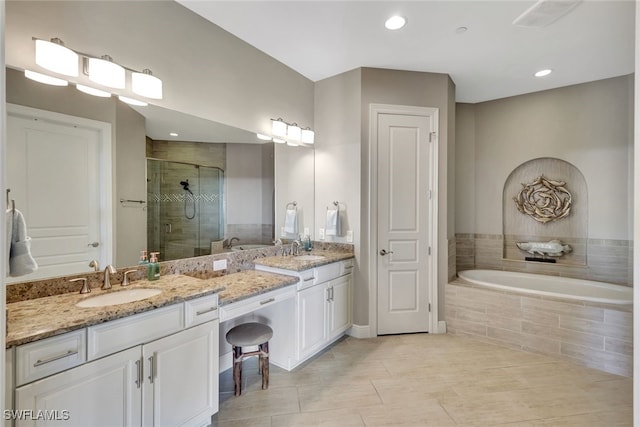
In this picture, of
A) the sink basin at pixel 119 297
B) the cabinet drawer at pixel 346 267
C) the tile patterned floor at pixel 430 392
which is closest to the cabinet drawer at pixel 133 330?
the sink basin at pixel 119 297

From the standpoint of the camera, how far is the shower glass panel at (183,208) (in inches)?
80.1

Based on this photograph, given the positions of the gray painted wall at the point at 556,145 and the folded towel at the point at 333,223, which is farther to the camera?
the gray painted wall at the point at 556,145

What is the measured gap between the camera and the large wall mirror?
157 cm

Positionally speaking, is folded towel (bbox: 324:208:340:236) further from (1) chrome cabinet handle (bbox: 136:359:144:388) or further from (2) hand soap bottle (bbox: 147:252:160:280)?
(1) chrome cabinet handle (bbox: 136:359:144:388)

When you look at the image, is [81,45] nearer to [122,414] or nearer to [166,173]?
[166,173]

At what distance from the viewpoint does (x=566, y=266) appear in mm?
3516

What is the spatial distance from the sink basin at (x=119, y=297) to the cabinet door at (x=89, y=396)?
332mm

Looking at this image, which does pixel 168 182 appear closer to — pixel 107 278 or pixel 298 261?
pixel 107 278

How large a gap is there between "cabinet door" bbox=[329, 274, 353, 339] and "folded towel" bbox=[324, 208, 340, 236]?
489 millimetres

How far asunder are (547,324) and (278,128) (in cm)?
327

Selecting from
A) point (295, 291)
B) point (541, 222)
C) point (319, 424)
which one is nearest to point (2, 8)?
point (295, 291)

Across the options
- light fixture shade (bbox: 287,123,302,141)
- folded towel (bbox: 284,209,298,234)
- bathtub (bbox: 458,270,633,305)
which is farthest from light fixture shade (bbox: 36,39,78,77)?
bathtub (bbox: 458,270,633,305)

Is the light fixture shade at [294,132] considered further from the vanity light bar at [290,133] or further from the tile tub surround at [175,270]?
the tile tub surround at [175,270]

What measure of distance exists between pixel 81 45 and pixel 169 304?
1.58 meters
